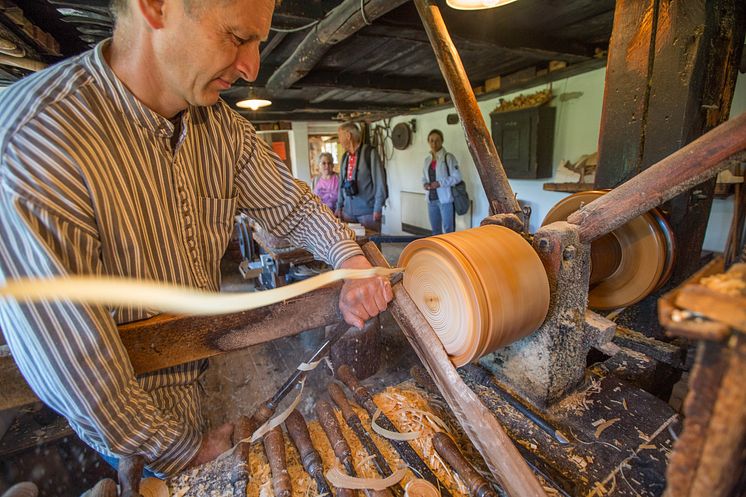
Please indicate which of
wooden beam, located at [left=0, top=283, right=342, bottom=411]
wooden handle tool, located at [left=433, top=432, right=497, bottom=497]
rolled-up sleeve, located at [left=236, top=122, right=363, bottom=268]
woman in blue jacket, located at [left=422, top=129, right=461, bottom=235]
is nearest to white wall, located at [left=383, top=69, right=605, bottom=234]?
woman in blue jacket, located at [left=422, top=129, right=461, bottom=235]

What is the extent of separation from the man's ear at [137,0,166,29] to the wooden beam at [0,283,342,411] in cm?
91

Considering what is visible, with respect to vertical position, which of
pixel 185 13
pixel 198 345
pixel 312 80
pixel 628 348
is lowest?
pixel 628 348

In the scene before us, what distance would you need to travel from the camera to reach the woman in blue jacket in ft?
23.7

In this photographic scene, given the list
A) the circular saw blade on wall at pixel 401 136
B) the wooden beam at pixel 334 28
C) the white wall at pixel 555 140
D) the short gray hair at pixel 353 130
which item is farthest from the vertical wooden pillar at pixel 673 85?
the circular saw blade on wall at pixel 401 136

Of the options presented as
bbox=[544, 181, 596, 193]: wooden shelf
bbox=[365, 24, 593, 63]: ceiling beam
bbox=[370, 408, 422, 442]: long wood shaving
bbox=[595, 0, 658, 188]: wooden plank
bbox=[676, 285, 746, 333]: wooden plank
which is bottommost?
bbox=[370, 408, 422, 442]: long wood shaving

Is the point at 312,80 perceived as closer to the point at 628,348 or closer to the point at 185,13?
the point at 185,13

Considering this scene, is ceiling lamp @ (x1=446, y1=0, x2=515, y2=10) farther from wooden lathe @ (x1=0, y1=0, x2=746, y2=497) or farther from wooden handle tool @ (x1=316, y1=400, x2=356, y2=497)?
wooden handle tool @ (x1=316, y1=400, x2=356, y2=497)

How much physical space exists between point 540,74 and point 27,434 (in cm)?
688

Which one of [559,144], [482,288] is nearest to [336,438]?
[482,288]

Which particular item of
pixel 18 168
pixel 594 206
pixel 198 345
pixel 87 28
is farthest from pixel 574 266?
pixel 87 28

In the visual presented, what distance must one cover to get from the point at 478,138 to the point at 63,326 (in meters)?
1.88

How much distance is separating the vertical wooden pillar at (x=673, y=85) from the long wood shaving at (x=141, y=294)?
1.81m

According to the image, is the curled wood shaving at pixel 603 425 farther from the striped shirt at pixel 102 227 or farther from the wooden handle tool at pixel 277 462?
the striped shirt at pixel 102 227

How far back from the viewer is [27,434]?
2533mm
